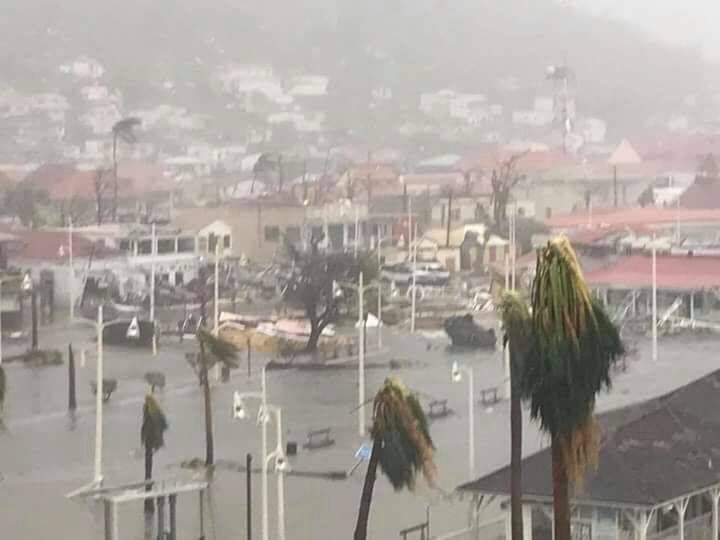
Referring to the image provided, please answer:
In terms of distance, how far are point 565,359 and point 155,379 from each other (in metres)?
Answer: 3.88

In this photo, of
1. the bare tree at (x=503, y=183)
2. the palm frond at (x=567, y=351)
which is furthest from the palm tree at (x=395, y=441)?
the bare tree at (x=503, y=183)

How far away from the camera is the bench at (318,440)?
9.30m

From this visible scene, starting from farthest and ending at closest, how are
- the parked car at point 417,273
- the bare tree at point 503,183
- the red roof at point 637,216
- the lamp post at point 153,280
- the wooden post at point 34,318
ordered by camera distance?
1. the red roof at point 637,216
2. the bare tree at point 503,183
3. the parked car at point 417,273
4. the lamp post at point 153,280
5. the wooden post at point 34,318

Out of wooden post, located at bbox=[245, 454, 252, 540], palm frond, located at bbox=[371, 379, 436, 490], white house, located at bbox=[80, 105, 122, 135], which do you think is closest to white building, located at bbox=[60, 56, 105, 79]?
white house, located at bbox=[80, 105, 122, 135]

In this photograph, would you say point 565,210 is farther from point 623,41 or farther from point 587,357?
point 587,357

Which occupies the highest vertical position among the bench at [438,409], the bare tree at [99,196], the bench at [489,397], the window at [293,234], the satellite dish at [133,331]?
the bare tree at [99,196]

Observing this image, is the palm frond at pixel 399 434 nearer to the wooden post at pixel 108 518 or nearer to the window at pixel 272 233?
the wooden post at pixel 108 518

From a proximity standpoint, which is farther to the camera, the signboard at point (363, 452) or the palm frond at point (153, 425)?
the signboard at point (363, 452)

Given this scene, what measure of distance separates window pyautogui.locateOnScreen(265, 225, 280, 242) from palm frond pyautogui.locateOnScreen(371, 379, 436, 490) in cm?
175

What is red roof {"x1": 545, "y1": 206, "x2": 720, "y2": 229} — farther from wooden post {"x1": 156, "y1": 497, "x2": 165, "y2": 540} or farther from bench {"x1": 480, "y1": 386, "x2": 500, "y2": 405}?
wooden post {"x1": 156, "y1": 497, "x2": 165, "y2": 540}

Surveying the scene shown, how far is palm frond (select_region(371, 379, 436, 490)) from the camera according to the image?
788 cm

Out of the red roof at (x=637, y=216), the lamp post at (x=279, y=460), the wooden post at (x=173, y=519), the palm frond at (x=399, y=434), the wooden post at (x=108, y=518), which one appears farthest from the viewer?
the red roof at (x=637, y=216)

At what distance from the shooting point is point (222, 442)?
913 cm

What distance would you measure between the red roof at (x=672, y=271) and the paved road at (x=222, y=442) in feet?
2.90
